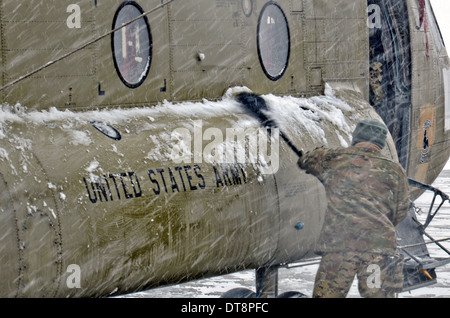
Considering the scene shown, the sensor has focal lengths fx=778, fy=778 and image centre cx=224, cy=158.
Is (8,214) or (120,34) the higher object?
(120,34)

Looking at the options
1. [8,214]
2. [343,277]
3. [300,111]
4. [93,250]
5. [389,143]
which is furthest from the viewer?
[389,143]

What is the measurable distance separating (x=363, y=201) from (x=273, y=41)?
2315 millimetres

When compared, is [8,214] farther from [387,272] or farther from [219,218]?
[387,272]

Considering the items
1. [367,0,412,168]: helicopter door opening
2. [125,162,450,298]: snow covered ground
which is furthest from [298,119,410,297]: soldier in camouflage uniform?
[125,162,450,298]: snow covered ground

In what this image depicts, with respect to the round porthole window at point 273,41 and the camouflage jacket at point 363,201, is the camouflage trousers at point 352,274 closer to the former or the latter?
the camouflage jacket at point 363,201

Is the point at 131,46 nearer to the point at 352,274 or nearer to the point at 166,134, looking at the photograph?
the point at 166,134

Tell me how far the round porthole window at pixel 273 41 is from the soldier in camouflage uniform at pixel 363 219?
168 cm

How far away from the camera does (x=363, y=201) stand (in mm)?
5871

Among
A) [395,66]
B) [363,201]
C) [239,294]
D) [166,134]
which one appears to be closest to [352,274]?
[363,201]

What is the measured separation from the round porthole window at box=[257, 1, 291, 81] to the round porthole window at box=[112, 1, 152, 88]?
1482 mm

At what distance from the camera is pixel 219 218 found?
594cm

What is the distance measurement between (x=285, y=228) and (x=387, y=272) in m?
1.04

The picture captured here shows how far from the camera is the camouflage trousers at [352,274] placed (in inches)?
226
